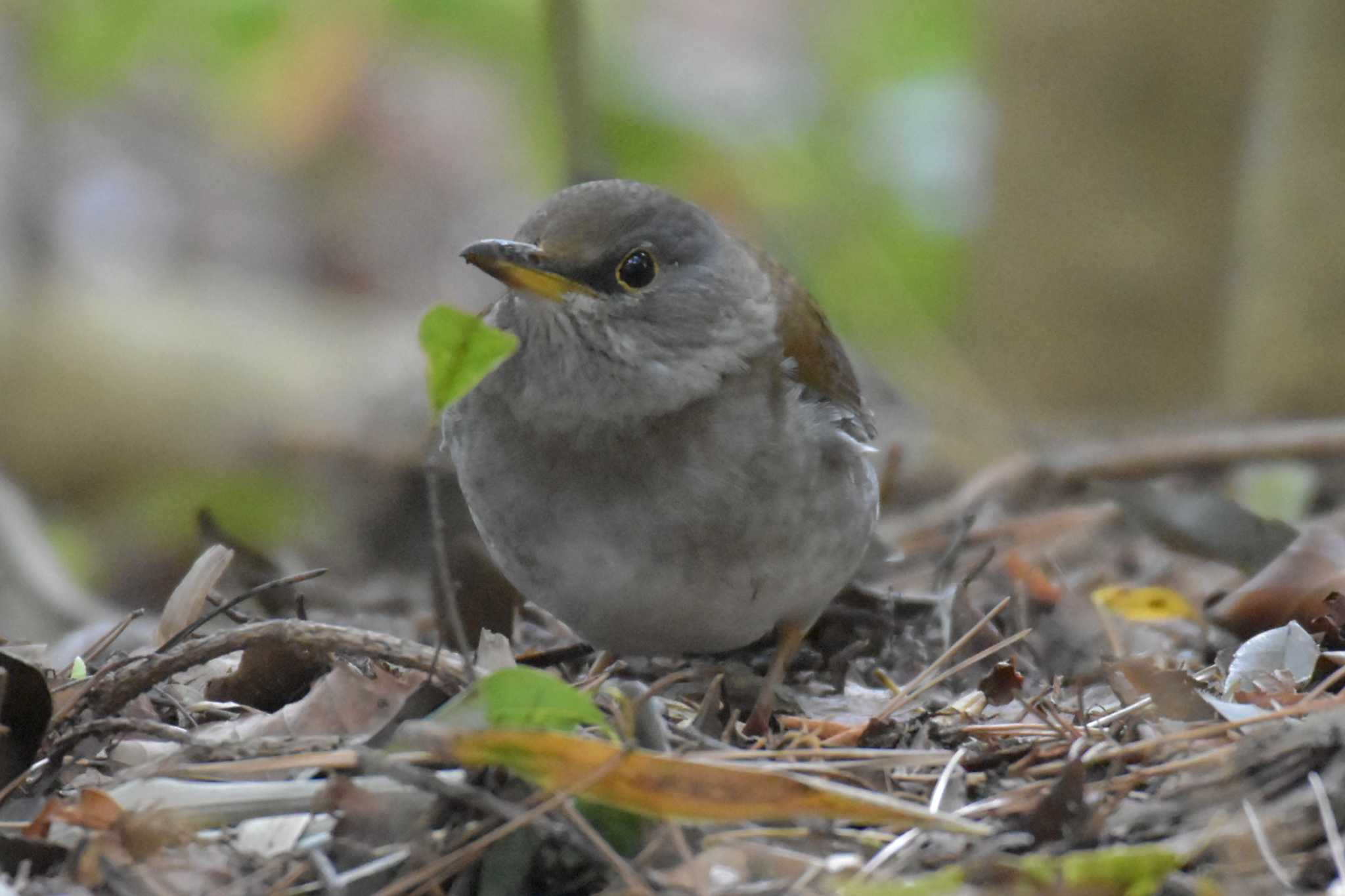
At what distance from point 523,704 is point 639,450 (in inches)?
51.5

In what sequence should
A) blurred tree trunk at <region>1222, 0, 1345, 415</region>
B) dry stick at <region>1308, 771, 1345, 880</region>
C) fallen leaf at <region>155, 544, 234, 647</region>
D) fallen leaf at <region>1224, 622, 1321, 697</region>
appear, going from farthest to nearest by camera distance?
blurred tree trunk at <region>1222, 0, 1345, 415</region> → fallen leaf at <region>155, 544, 234, 647</region> → fallen leaf at <region>1224, 622, 1321, 697</region> → dry stick at <region>1308, 771, 1345, 880</region>

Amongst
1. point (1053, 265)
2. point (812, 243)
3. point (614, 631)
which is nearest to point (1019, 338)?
point (1053, 265)

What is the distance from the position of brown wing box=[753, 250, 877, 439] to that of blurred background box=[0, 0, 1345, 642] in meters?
1.74

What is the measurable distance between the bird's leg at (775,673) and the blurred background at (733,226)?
1.66 meters

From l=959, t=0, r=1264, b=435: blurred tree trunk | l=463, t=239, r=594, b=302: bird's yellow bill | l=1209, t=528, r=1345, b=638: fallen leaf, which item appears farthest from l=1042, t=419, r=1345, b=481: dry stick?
l=463, t=239, r=594, b=302: bird's yellow bill

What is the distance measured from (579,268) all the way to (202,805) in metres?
1.61

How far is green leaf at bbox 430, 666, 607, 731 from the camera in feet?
8.89

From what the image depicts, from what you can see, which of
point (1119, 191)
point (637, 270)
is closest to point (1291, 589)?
point (637, 270)

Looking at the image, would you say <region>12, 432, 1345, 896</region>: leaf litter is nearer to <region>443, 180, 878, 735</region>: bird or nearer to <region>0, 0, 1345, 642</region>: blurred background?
<region>443, 180, 878, 735</region>: bird

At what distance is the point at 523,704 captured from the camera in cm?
273

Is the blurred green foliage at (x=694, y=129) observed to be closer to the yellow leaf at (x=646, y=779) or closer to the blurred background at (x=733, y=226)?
the blurred background at (x=733, y=226)

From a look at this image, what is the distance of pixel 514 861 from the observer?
2730mm

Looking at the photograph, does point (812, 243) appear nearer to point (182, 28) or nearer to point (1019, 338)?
point (1019, 338)

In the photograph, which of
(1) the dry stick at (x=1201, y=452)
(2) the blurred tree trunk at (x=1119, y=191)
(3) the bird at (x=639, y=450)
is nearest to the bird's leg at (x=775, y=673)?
(3) the bird at (x=639, y=450)
